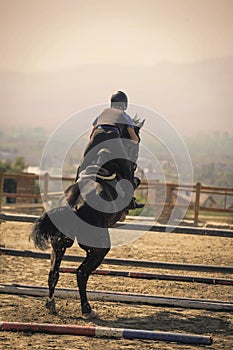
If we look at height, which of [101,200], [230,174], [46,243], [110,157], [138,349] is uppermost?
[230,174]

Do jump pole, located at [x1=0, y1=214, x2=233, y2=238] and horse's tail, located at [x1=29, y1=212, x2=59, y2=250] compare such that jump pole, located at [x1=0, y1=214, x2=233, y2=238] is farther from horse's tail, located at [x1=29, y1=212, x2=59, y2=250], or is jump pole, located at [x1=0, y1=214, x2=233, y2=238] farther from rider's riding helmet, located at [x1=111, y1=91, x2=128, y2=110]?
horse's tail, located at [x1=29, y1=212, x2=59, y2=250]

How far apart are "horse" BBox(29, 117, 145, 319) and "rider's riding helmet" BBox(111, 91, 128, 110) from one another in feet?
2.53

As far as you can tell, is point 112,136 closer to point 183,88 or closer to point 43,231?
point 43,231

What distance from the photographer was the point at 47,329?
5887mm

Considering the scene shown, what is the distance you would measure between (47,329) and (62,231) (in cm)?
128

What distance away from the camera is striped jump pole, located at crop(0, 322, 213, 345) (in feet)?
18.4

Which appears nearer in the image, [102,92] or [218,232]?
[218,232]

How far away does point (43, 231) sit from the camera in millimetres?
6898

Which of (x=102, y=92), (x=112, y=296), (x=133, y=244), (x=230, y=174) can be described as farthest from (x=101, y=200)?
(x=102, y=92)

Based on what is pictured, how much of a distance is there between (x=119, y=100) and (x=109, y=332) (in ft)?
9.76

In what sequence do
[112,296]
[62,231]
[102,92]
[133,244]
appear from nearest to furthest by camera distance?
1. [62,231]
2. [112,296]
3. [133,244]
4. [102,92]

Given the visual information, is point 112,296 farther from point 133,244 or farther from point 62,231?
point 133,244

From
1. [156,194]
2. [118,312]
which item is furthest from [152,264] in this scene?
[156,194]

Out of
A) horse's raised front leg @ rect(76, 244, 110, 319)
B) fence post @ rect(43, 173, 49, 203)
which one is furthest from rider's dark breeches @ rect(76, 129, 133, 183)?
fence post @ rect(43, 173, 49, 203)
